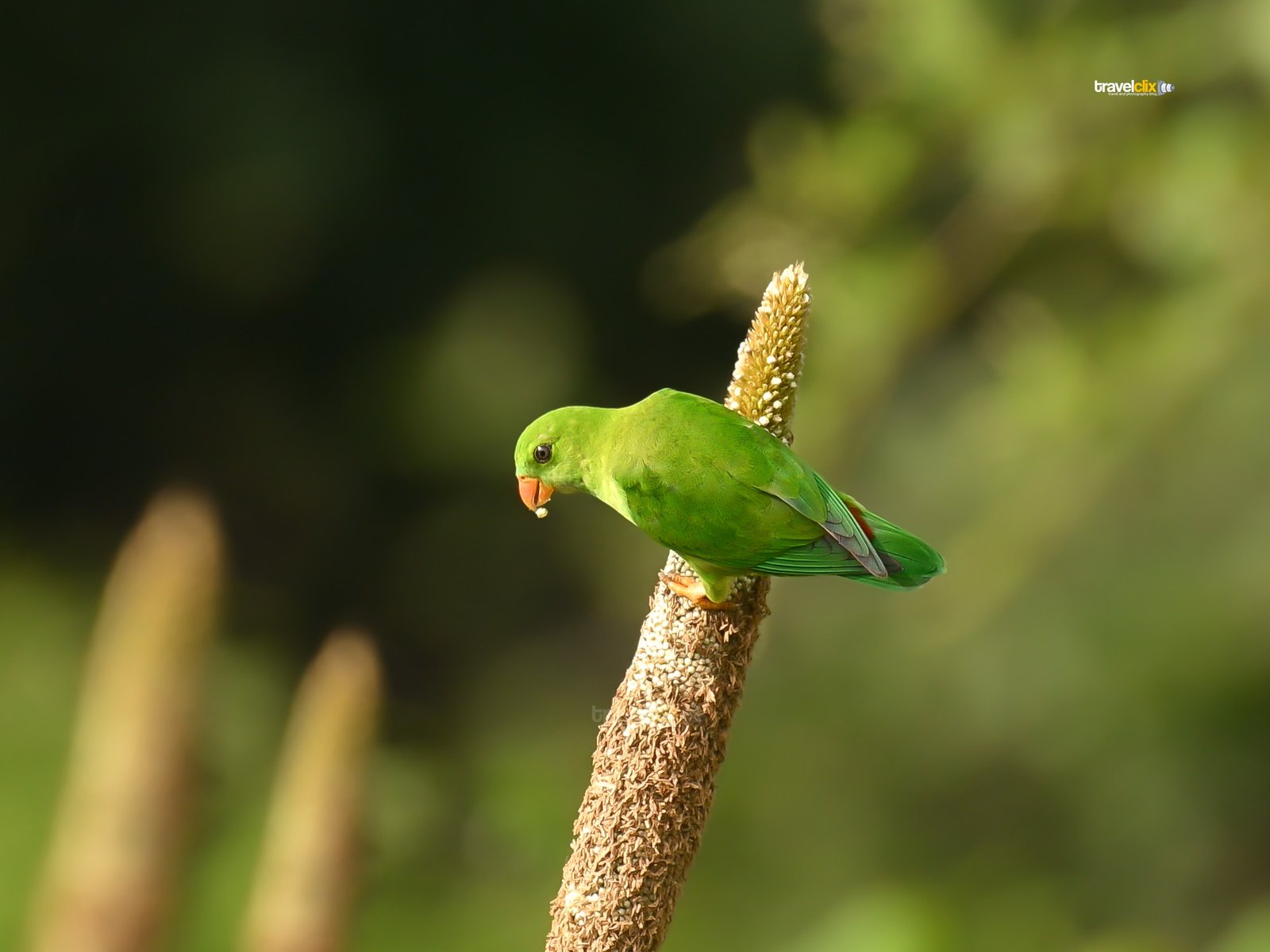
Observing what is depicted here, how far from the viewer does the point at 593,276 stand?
247 centimetres

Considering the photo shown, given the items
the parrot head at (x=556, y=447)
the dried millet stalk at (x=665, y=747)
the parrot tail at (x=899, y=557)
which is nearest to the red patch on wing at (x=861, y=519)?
the parrot tail at (x=899, y=557)

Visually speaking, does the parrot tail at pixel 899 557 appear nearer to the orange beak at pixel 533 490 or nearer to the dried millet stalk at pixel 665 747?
the dried millet stalk at pixel 665 747

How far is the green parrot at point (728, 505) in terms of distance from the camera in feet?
2.88

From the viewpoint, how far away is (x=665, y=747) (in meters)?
0.82

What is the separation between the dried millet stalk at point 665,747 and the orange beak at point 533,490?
16 centimetres

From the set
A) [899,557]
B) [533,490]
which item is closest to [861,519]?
[899,557]

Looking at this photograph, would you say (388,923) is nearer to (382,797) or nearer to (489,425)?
(382,797)

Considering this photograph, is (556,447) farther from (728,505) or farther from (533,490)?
A: (728,505)

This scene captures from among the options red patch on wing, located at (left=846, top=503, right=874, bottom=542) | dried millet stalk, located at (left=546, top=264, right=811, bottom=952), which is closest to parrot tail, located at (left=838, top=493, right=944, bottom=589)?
red patch on wing, located at (left=846, top=503, right=874, bottom=542)

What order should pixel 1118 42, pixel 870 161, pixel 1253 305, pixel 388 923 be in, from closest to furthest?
pixel 1253 305
pixel 1118 42
pixel 870 161
pixel 388 923

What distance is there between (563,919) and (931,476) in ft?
4.29

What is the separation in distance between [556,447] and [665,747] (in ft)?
0.90

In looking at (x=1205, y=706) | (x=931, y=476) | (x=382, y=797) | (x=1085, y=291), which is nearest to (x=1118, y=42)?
(x=1085, y=291)

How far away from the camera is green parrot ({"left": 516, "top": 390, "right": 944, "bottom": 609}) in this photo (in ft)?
2.88
